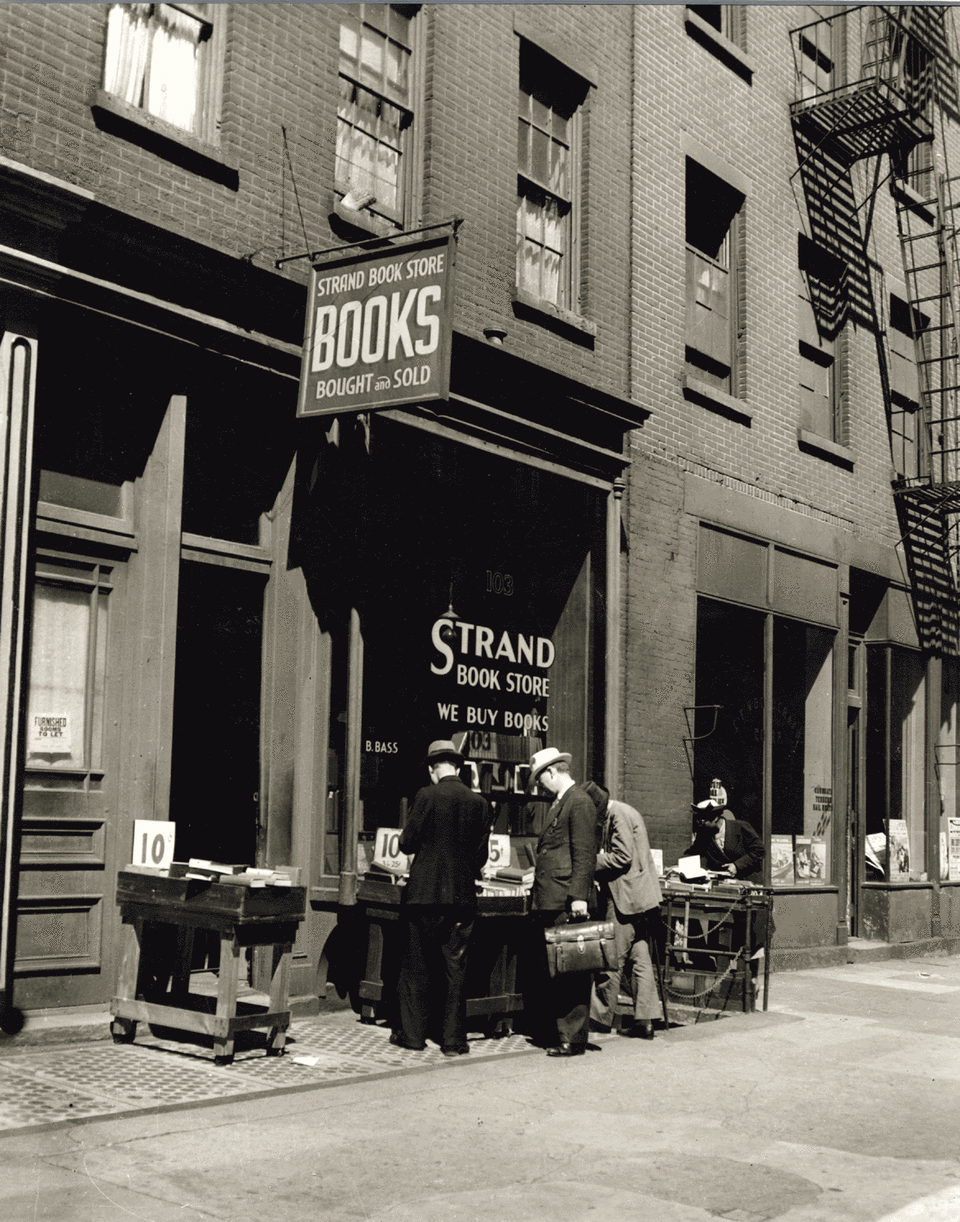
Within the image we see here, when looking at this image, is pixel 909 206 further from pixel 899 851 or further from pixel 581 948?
pixel 581 948

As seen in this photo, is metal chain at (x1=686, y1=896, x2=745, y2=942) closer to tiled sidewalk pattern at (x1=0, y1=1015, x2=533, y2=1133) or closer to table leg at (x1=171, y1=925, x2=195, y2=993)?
tiled sidewalk pattern at (x1=0, y1=1015, x2=533, y2=1133)

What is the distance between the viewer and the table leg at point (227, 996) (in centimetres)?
771

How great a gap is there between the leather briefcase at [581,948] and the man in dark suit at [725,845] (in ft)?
12.5

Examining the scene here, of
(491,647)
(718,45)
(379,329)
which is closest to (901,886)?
(491,647)

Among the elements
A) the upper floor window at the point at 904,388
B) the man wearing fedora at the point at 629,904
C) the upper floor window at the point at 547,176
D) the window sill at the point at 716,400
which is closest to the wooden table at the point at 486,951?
the man wearing fedora at the point at 629,904

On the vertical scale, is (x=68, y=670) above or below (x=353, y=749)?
above

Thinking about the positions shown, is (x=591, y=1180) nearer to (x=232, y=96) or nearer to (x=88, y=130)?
(x=88, y=130)

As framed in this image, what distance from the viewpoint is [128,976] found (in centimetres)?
814

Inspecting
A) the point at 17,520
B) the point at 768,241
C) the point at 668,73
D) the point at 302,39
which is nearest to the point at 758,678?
the point at 768,241

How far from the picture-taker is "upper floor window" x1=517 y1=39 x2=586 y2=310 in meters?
12.3

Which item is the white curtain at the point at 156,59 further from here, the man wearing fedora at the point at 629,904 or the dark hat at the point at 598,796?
the man wearing fedora at the point at 629,904

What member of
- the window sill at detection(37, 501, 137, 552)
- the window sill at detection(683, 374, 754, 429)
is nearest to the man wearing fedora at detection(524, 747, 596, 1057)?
the window sill at detection(37, 501, 137, 552)

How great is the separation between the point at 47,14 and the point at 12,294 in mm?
1702

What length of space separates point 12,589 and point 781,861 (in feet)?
31.3
